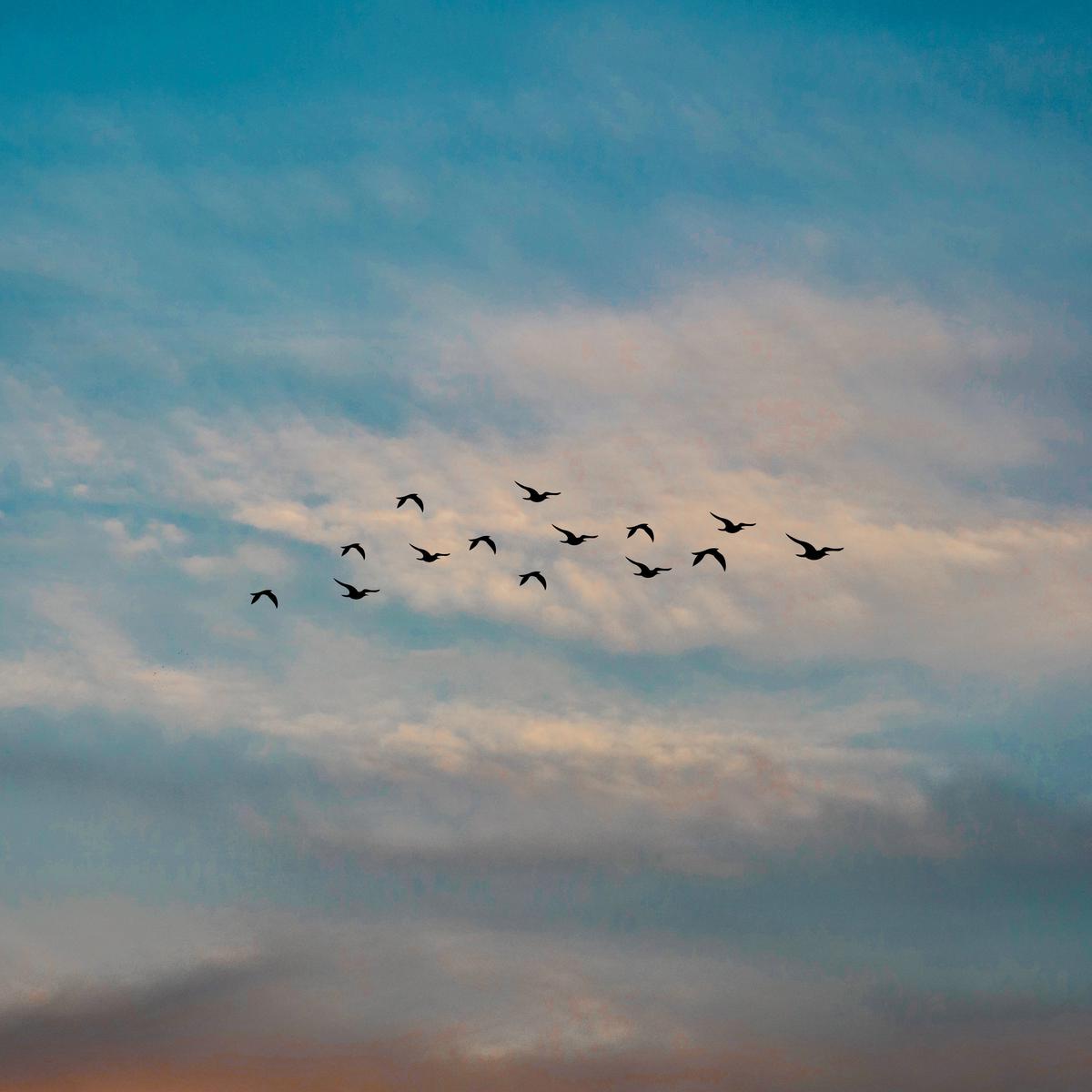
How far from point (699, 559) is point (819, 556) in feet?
32.5

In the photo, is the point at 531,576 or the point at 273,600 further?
the point at 531,576

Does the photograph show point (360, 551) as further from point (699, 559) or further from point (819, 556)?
point (819, 556)

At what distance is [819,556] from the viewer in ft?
416

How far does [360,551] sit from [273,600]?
828cm

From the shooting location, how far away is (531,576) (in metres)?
140

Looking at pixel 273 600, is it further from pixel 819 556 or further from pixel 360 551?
pixel 819 556

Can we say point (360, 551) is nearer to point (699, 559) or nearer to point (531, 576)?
point (531, 576)

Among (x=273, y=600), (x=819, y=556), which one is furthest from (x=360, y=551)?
(x=819, y=556)

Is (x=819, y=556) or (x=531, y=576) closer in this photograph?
(x=819, y=556)

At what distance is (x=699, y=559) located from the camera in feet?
431

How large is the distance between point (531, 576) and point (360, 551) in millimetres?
15331

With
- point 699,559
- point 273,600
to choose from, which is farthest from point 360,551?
point 699,559

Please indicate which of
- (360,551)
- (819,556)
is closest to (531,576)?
(360,551)

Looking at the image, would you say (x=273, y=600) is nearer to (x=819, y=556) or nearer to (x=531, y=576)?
(x=531, y=576)
